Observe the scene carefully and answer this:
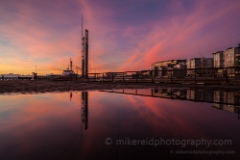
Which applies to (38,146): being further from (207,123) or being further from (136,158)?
(207,123)

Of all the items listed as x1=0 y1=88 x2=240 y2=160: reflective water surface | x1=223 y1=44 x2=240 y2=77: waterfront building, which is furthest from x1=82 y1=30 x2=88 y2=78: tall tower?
x1=223 y1=44 x2=240 y2=77: waterfront building

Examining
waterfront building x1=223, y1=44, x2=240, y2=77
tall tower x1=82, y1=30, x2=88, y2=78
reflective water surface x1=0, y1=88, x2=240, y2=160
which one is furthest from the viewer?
waterfront building x1=223, y1=44, x2=240, y2=77

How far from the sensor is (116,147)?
148 centimetres

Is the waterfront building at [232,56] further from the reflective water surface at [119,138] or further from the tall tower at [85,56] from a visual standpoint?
the reflective water surface at [119,138]

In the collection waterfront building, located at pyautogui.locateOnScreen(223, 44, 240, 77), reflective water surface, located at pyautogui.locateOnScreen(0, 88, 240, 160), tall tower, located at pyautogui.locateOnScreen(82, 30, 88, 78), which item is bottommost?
reflective water surface, located at pyautogui.locateOnScreen(0, 88, 240, 160)

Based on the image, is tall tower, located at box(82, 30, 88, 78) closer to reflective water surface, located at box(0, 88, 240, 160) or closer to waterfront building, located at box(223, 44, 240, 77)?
reflective water surface, located at box(0, 88, 240, 160)

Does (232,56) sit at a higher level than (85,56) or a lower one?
higher

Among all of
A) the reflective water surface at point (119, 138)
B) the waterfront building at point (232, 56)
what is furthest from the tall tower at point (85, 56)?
the waterfront building at point (232, 56)

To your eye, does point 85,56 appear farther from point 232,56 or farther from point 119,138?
point 232,56

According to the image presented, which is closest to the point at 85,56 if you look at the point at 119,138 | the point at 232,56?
the point at 119,138

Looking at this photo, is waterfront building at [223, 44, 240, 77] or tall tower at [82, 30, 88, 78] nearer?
tall tower at [82, 30, 88, 78]

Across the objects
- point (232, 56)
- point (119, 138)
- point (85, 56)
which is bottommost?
point (119, 138)

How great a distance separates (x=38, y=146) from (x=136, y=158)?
1.07 m

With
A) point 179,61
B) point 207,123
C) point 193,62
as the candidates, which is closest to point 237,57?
point 193,62
